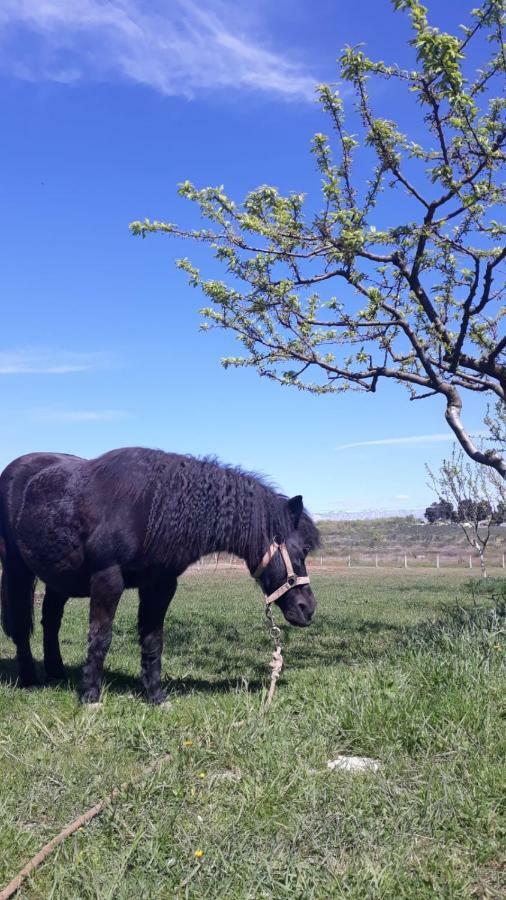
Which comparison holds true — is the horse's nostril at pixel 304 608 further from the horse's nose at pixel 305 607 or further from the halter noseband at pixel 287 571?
the halter noseband at pixel 287 571

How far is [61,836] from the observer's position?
314 centimetres

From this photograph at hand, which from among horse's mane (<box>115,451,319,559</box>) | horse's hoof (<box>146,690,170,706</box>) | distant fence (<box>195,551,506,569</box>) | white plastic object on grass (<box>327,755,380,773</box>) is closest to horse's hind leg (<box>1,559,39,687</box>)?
horse's hoof (<box>146,690,170,706</box>)

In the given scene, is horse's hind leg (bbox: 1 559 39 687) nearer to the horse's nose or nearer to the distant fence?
the horse's nose


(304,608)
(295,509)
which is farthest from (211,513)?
(304,608)

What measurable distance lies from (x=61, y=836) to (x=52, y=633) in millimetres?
3957

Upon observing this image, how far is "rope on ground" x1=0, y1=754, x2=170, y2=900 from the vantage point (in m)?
2.85

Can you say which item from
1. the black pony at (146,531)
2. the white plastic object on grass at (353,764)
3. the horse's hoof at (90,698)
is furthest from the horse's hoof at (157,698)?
the white plastic object on grass at (353,764)

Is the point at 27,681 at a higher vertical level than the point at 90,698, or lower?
lower

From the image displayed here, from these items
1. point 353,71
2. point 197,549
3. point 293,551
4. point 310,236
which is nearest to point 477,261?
point 310,236

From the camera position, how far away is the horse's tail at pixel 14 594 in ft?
22.0

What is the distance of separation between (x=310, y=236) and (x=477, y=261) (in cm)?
172

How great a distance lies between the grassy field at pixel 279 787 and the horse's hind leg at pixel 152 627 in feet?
0.89

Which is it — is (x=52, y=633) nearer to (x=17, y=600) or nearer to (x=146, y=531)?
(x=17, y=600)

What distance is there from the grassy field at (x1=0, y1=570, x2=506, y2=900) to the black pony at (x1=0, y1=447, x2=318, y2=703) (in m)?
0.65
